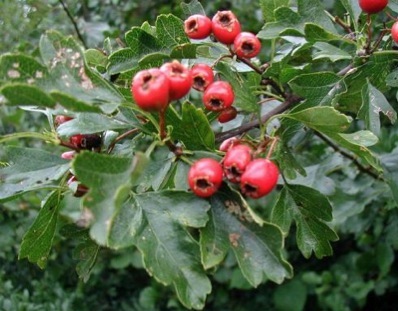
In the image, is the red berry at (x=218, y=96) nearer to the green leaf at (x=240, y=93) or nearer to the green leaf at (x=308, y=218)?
the green leaf at (x=240, y=93)

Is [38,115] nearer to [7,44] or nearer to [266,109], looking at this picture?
[7,44]

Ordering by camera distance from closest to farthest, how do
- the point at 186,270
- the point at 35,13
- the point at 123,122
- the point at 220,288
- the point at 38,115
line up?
the point at 186,270 < the point at 123,122 < the point at 35,13 < the point at 38,115 < the point at 220,288

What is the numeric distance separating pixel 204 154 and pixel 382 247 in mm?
1982

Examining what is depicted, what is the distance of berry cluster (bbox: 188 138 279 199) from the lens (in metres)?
0.93

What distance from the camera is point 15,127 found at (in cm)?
268

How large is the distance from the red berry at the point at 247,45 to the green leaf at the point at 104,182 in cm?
34

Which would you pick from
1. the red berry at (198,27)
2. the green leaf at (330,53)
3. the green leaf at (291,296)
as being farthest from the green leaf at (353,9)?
the green leaf at (291,296)

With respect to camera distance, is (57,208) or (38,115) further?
(38,115)

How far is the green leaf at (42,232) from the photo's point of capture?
112 centimetres

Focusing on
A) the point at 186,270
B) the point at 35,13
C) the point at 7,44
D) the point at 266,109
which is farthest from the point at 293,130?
the point at 7,44

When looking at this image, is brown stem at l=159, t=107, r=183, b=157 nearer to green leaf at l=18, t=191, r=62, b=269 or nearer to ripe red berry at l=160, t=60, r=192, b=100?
ripe red berry at l=160, t=60, r=192, b=100

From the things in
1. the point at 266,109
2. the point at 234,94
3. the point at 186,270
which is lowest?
the point at 266,109

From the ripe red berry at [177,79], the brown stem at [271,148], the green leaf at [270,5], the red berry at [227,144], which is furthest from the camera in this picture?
the green leaf at [270,5]

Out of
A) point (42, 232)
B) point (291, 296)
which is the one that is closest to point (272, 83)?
point (42, 232)
